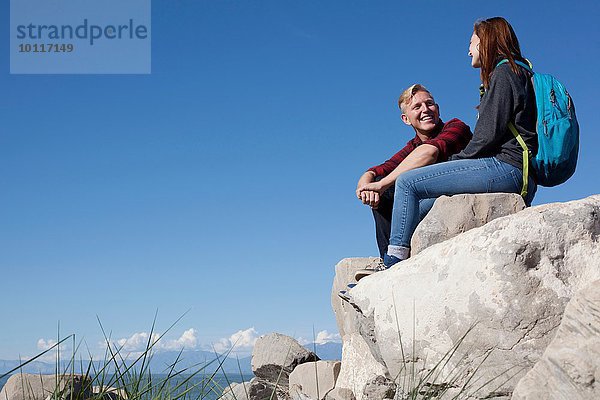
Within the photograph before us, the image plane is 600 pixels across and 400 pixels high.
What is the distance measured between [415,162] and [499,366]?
6.30 feet

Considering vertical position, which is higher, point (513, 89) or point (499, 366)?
point (513, 89)

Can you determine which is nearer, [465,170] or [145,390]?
[145,390]

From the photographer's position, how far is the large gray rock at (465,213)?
575cm

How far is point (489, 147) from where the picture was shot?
5.73m

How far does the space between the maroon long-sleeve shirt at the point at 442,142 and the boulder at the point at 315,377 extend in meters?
2.27

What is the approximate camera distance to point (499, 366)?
480cm

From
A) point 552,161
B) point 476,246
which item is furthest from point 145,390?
point 552,161

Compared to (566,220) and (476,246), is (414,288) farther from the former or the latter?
(566,220)

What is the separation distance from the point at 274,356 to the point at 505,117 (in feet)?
18.1

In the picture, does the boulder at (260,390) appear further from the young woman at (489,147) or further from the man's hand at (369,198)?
the young woman at (489,147)

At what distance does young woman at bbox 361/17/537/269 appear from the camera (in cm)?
567

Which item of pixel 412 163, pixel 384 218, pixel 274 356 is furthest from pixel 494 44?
pixel 274 356

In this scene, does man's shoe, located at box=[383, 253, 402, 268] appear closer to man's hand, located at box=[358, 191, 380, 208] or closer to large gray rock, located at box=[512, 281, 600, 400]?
man's hand, located at box=[358, 191, 380, 208]

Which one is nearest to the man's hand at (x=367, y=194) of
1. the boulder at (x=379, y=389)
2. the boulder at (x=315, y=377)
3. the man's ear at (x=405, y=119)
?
the man's ear at (x=405, y=119)
